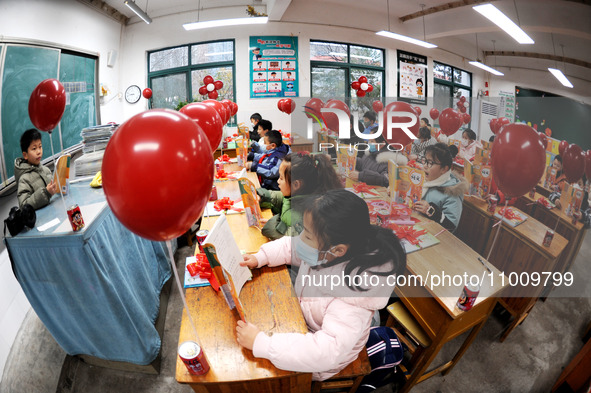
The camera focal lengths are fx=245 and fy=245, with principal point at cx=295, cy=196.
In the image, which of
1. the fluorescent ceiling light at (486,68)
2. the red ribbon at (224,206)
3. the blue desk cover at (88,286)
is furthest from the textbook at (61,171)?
the fluorescent ceiling light at (486,68)

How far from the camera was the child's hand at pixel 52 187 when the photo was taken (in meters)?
1.57

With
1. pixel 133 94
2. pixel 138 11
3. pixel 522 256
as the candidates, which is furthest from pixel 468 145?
pixel 133 94

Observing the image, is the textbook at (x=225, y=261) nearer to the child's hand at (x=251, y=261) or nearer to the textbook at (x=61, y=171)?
the child's hand at (x=251, y=261)

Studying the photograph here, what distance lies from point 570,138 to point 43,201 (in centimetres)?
293

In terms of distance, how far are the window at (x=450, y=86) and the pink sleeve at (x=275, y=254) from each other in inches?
71.2

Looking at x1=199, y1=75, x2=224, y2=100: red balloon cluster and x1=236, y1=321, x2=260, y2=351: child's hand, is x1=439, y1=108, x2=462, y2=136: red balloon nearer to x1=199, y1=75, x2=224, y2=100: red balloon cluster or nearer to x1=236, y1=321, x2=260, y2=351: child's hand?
x1=236, y1=321, x2=260, y2=351: child's hand

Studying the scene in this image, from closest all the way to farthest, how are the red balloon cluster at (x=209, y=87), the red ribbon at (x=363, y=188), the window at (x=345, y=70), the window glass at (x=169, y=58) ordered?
the red ribbon at (x=363, y=188) → the window at (x=345, y=70) → the window glass at (x=169, y=58) → the red balloon cluster at (x=209, y=87)

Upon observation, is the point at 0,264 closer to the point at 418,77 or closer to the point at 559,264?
the point at 559,264

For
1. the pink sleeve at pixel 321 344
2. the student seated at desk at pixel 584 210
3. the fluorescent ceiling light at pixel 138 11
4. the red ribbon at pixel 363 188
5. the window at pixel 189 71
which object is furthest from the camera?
the window at pixel 189 71

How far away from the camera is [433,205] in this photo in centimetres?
194

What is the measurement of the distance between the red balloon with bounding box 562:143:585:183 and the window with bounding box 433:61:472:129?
92 cm

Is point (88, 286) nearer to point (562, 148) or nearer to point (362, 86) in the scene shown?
point (562, 148)

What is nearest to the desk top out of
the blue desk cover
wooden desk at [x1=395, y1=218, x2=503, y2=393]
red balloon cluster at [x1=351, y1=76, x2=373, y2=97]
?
wooden desk at [x1=395, y1=218, x2=503, y2=393]

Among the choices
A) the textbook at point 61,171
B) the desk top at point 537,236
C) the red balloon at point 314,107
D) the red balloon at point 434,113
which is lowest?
the desk top at point 537,236
